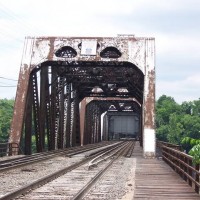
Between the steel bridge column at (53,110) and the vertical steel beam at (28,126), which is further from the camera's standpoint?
the steel bridge column at (53,110)

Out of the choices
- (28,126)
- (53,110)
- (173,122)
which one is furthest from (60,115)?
(173,122)

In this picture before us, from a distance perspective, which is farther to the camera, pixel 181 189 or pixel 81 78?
pixel 81 78

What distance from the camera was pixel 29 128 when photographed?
22.5 metres

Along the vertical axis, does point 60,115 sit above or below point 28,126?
above

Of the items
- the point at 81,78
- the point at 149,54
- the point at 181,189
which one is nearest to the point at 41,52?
the point at 149,54

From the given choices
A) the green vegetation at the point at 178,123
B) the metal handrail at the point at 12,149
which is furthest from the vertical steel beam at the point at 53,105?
the green vegetation at the point at 178,123

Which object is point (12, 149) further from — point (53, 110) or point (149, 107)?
point (149, 107)

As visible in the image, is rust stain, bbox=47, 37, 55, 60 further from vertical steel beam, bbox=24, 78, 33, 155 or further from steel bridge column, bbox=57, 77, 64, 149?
steel bridge column, bbox=57, 77, 64, 149

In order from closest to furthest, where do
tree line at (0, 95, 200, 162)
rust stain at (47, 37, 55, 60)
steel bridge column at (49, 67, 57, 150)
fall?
rust stain at (47, 37, 55, 60)
steel bridge column at (49, 67, 57, 150)
tree line at (0, 95, 200, 162)

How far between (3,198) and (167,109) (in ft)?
391

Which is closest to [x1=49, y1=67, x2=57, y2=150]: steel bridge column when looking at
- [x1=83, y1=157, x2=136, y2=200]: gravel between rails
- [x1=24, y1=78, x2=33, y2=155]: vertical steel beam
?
[x1=24, y1=78, x2=33, y2=155]: vertical steel beam

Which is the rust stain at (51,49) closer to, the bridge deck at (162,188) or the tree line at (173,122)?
the bridge deck at (162,188)

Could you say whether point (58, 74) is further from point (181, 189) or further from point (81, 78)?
point (181, 189)

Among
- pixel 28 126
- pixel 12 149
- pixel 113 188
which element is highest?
pixel 28 126
